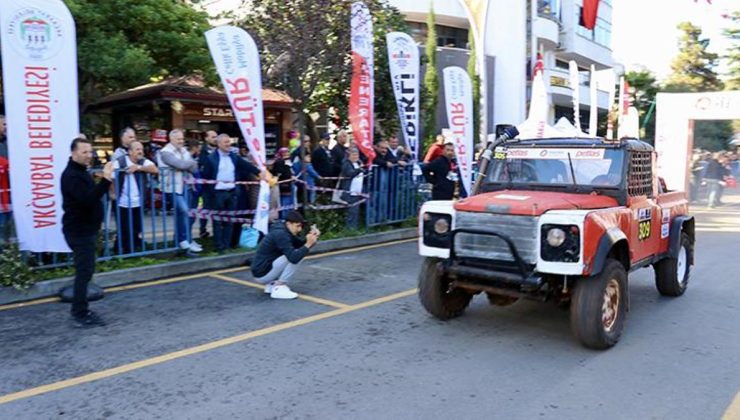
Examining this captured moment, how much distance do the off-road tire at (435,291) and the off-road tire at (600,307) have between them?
1.30 metres

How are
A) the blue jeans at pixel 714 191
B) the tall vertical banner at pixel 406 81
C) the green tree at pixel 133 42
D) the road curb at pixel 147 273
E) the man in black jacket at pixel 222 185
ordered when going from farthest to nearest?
the blue jeans at pixel 714 191, the tall vertical banner at pixel 406 81, the green tree at pixel 133 42, the man in black jacket at pixel 222 185, the road curb at pixel 147 273

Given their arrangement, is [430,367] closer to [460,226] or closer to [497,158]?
[460,226]

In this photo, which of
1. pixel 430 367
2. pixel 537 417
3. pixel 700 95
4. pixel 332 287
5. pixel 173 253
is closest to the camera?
pixel 537 417

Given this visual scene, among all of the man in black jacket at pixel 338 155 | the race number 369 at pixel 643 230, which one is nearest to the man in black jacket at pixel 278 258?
the race number 369 at pixel 643 230

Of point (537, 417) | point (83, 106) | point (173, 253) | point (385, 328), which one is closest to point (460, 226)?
point (385, 328)

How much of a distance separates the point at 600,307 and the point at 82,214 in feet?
16.2

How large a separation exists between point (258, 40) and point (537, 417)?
30.2ft

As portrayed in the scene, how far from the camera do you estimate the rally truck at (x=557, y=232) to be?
5.17 metres

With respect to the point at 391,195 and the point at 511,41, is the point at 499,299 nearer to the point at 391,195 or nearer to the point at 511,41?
the point at 391,195

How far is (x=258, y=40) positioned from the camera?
11281 millimetres

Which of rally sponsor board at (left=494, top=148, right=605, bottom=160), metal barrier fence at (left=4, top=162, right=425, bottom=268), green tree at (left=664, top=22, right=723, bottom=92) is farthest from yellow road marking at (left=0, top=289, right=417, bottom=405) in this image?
green tree at (left=664, top=22, right=723, bottom=92)

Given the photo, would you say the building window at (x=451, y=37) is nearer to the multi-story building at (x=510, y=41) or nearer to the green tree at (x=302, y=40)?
the multi-story building at (x=510, y=41)

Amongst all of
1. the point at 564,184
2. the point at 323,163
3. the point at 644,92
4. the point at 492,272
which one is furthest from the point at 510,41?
the point at 492,272

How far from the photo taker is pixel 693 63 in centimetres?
4675
